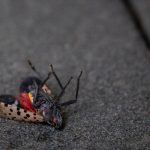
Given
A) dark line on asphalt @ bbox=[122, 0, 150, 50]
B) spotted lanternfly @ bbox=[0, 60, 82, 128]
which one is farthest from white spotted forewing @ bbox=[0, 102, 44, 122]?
dark line on asphalt @ bbox=[122, 0, 150, 50]

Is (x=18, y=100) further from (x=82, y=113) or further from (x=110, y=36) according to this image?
(x=110, y=36)

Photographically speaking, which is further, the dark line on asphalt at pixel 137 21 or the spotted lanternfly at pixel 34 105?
the dark line on asphalt at pixel 137 21

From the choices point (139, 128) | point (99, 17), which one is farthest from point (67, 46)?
point (139, 128)

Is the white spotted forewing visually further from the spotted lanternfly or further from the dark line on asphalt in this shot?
the dark line on asphalt

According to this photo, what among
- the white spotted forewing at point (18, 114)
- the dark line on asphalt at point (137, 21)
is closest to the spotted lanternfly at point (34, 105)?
the white spotted forewing at point (18, 114)

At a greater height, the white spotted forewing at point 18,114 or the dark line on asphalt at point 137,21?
the dark line on asphalt at point 137,21

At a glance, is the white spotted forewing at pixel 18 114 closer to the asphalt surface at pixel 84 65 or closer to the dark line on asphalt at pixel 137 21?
the asphalt surface at pixel 84 65

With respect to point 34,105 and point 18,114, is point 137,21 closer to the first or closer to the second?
point 34,105
